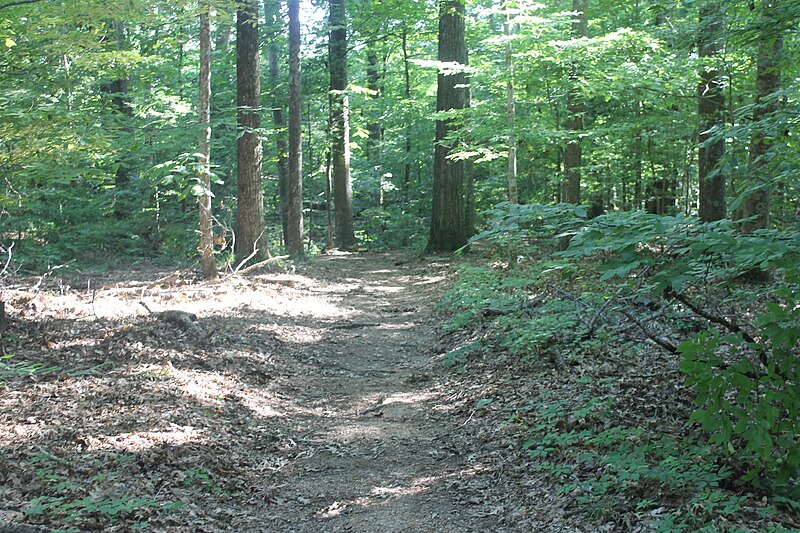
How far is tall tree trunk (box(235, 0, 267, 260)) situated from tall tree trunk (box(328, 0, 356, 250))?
597 centimetres

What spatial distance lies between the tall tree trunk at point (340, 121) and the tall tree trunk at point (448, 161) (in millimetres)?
4853

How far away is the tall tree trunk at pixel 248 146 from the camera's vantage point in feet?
43.5

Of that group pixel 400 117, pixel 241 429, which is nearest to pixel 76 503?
pixel 241 429

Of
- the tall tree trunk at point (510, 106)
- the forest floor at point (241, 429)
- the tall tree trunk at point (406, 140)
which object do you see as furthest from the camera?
the tall tree trunk at point (406, 140)

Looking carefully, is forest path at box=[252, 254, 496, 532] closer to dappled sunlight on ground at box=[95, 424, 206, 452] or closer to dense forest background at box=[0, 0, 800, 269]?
dappled sunlight on ground at box=[95, 424, 206, 452]

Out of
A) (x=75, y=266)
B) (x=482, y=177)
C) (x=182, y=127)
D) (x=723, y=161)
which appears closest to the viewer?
(x=723, y=161)

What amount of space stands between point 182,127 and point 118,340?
519 cm

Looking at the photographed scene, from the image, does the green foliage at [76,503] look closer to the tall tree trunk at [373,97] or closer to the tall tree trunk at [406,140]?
the tall tree trunk at [406,140]

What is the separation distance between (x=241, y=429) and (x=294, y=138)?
500 inches

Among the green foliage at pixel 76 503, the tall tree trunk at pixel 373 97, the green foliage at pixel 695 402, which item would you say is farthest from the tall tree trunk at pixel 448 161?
the green foliage at pixel 76 503

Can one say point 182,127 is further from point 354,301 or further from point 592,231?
point 592,231

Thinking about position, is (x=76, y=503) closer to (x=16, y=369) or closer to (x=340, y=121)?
(x=16, y=369)

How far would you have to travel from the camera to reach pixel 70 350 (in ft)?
22.2

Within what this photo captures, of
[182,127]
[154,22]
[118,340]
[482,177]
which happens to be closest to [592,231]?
[118,340]
